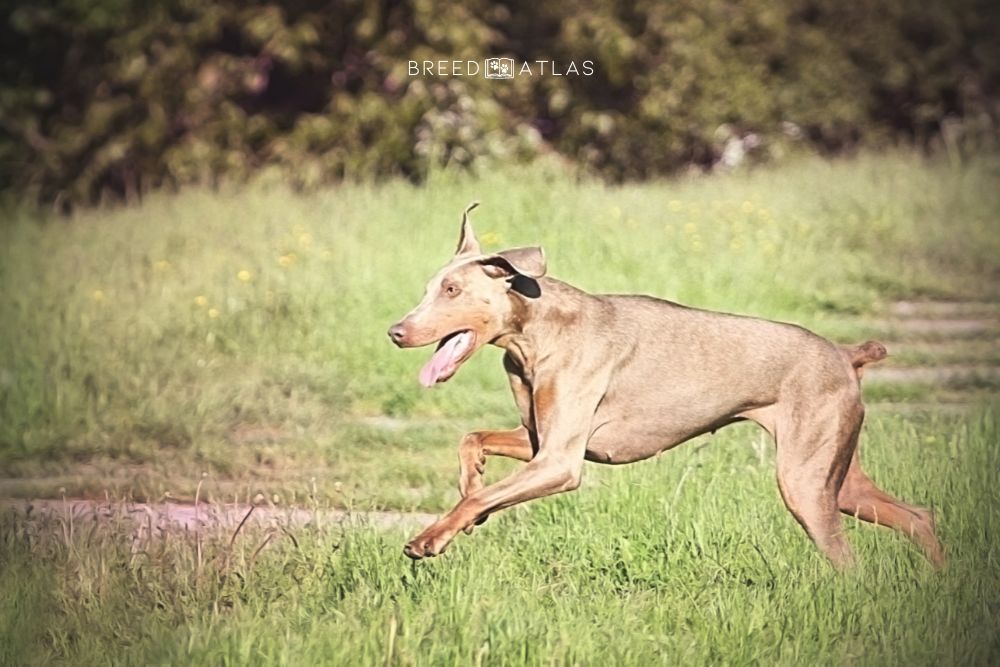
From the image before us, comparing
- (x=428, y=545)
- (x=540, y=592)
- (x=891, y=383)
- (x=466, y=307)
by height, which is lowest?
(x=540, y=592)

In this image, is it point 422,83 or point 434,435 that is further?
point 422,83

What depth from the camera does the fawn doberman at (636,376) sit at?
6.02m

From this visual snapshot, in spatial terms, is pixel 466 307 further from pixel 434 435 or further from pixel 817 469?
pixel 434 435

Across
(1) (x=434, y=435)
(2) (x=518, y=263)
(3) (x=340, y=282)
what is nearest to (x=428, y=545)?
(2) (x=518, y=263)

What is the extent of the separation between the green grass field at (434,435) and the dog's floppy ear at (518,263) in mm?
1096

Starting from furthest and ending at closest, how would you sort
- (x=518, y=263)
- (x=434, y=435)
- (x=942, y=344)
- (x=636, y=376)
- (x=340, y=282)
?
(x=942, y=344)
(x=340, y=282)
(x=434, y=435)
(x=636, y=376)
(x=518, y=263)

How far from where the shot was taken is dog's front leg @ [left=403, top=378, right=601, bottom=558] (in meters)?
5.49

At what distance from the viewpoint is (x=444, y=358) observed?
19.8ft

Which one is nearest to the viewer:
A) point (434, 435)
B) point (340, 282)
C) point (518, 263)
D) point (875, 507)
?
point (518, 263)

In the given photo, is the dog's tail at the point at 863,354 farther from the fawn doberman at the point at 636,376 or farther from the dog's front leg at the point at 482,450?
the dog's front leg at the point at 482,450

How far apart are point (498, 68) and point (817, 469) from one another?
1160cm

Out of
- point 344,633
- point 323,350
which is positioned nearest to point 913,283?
point 323,350

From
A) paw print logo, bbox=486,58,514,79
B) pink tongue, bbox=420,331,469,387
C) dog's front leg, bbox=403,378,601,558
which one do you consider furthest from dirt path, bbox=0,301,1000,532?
paw print logo, bbox=486,58,514,79

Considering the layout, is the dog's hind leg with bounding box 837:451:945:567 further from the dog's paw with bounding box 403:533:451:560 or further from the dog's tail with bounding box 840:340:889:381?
the dog's paw with bounding box 403:533:451:560
